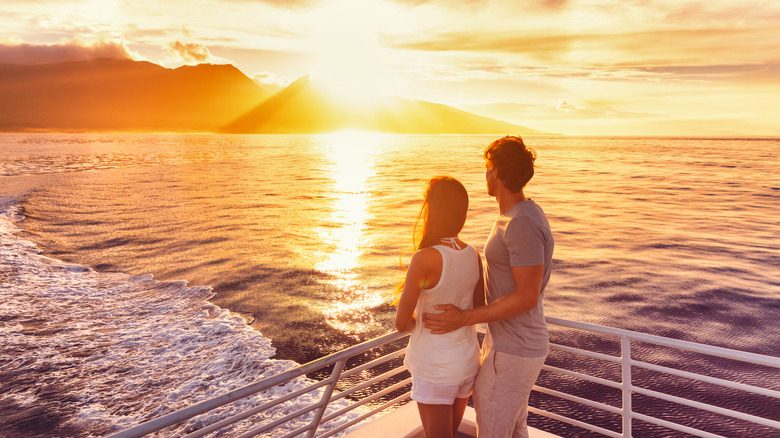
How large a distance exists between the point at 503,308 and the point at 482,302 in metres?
0.31

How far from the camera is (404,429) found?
370cm

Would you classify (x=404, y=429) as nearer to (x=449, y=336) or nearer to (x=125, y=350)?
(x=449, y=336)

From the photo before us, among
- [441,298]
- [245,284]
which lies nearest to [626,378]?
[441,298]

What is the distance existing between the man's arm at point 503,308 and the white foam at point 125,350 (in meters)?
5.53

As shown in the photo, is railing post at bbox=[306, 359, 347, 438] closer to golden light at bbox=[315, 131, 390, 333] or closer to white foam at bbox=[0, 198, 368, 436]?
white foam at bbox=[0, 198, 368, 436]

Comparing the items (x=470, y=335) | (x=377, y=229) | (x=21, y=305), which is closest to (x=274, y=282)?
(x=21, y=305)

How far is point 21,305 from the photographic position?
1101 centimetres

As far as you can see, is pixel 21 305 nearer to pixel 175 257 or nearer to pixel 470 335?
pixel 175 257

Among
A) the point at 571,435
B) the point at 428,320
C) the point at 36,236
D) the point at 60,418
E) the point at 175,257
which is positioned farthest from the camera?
the point at 36,236

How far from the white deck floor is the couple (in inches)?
47.1

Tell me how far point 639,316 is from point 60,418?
12.4m

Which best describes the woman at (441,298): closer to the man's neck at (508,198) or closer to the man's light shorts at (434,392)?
the man's light shorts at (434,392)

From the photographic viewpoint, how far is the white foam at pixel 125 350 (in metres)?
7.20

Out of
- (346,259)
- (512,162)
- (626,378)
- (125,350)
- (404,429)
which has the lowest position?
(346,259)
